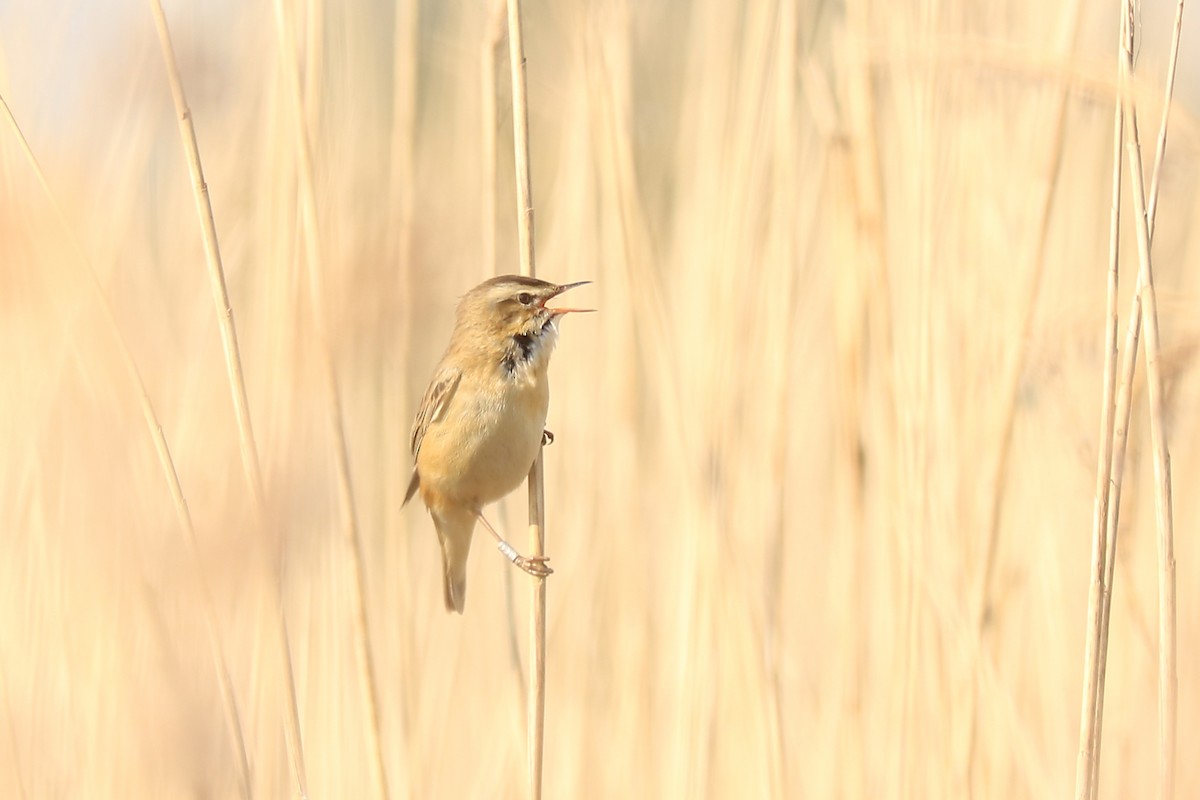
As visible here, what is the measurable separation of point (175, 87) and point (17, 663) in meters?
1.31

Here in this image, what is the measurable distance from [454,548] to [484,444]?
434mm

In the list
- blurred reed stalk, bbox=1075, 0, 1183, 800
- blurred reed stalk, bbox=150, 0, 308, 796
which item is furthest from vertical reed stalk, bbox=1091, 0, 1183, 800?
blurred reed stalk, bbox=150, 0, 308, 796

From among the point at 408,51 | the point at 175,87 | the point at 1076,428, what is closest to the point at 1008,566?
the point at 1076,428

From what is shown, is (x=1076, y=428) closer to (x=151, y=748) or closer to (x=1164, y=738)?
(x=1164, y=738)

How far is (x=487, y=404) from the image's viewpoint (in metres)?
2.50

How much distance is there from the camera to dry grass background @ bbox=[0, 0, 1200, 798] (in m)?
2.09

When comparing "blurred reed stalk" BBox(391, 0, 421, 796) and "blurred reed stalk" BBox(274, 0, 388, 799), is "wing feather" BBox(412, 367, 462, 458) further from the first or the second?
"blurred reed stalk" BBox(274, 0, 388, 799)

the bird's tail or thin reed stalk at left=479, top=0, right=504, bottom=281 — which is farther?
the bird's tail

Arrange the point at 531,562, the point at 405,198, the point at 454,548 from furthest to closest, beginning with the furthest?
the point at 454,548
the point at 405,198
the point at 531,562

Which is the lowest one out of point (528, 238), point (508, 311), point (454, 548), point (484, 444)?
point (454, 548)

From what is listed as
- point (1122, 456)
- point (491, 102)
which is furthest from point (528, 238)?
point (1122, 456)

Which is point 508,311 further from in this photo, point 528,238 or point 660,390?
point 528,238

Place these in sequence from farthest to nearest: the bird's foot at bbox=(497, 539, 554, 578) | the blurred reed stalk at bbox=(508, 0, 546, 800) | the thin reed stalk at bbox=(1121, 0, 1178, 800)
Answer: the bird's foot at bbox=(497, 539, 554, 578) < the blurred reed stalk at bbox=(508, 0, 546, 800) < the thin reed stalk at bbox=(1121, 0, 1178, 800)

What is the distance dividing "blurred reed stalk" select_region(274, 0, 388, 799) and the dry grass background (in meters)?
0.05
